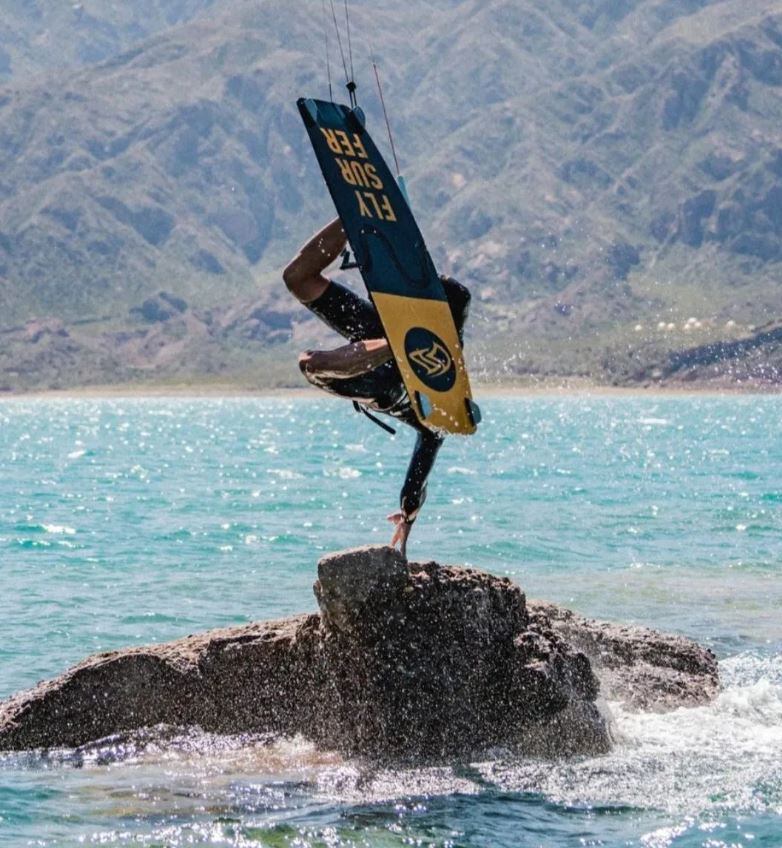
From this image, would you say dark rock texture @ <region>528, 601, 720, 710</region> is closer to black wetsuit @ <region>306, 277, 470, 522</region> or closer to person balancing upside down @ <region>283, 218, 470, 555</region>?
black wetsuit @ <region>306, 277, 470, 522</region>

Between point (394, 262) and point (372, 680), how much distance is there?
3559mm

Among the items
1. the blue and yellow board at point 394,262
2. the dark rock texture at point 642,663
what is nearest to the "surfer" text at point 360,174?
the blue and yellow board at point 394,262

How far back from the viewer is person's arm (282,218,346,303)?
450 inches

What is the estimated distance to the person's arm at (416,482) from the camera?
1234cm

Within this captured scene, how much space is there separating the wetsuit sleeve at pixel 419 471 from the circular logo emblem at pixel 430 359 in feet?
2.46

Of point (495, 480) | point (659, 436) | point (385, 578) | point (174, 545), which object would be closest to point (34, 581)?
point (174, 545)

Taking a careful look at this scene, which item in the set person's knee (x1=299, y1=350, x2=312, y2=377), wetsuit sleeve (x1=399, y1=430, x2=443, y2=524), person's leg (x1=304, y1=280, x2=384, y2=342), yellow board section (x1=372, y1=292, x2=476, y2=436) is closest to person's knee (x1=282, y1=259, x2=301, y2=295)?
person's leg (x1=304, y1=280, x2=384, y2=342)

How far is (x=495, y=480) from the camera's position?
5741cm

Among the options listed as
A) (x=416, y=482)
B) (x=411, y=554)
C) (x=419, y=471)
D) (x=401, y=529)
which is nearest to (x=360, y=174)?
(x=419, y=471)

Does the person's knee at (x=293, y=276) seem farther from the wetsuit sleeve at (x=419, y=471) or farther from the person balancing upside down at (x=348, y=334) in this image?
the wetsuit sleeve at (x=419, y=471)

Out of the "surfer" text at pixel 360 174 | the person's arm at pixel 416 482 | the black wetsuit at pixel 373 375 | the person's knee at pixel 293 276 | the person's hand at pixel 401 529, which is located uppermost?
the "surfer" text at pixel 360 174

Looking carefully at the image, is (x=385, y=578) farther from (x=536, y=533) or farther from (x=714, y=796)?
(x=536, y=533)

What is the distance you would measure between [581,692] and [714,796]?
5.07ft

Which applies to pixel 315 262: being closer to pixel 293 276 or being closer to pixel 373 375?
pixel 293 276
